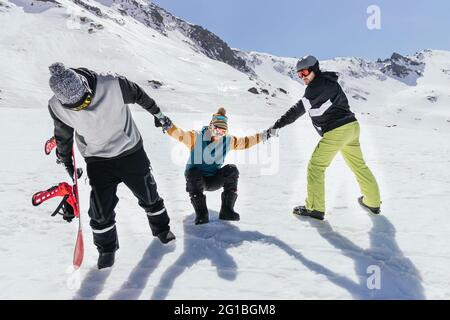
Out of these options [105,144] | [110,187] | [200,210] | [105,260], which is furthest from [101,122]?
[200,210]

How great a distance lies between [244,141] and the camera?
529 centimetres

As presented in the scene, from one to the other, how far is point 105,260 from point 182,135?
6.23 feet

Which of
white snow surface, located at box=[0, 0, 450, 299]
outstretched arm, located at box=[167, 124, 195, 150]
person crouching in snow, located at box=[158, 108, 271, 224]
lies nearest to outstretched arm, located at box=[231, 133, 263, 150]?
person crouching in snow, located at box=[158, 108, 271, 224]

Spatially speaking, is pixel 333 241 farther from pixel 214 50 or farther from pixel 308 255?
pixel 214 50

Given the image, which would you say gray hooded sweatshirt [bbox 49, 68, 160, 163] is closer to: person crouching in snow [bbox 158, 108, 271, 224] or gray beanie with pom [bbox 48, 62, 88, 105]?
gray beanie with pom [bbox 48, 62, 88, 105]

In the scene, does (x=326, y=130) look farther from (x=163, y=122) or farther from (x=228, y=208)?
(x=163, y=122)

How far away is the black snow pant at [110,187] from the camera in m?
3.72

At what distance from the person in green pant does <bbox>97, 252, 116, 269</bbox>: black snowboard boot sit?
256 centimetres

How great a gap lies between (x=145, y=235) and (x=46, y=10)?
7403 cm

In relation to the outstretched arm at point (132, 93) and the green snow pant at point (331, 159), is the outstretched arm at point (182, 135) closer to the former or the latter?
the outstretched arm at point (132, 93)

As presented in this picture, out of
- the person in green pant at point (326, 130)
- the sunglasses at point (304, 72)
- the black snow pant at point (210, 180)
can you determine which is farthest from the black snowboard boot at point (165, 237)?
the sunglasses at point (304, 72)

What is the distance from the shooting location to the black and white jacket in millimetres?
4629
